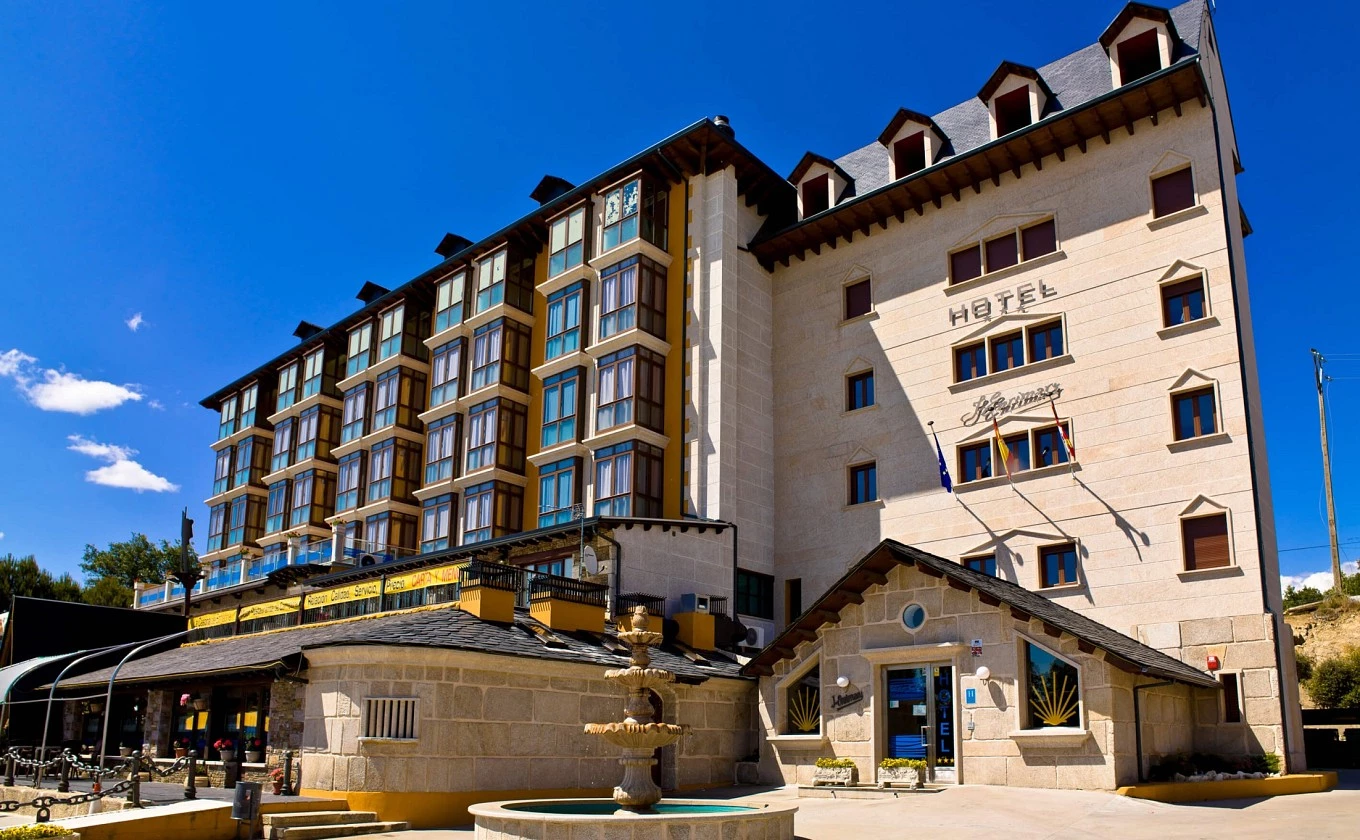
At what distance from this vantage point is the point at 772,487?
37.4 m

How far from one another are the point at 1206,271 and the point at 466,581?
803 inches

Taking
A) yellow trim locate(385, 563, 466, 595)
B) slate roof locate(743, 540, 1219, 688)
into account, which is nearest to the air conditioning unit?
slate roof locate(743, 540, 1219, 688)

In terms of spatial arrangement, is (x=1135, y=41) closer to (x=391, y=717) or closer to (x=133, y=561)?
(x=391, y=717)

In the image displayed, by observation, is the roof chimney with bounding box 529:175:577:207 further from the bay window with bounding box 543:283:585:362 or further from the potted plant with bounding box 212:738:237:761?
the potted plant with bounding box 212:738:237:761

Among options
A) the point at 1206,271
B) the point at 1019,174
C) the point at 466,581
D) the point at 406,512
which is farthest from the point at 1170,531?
the point at 406,512

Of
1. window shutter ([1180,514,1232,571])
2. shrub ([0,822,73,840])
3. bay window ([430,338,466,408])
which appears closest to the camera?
shrub ([0,822,73,840])

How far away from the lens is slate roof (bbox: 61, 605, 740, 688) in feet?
73.4

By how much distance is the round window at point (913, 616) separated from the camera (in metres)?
24.2

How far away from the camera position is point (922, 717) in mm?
23906

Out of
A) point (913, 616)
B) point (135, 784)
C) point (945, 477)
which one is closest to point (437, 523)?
point (945, 477)

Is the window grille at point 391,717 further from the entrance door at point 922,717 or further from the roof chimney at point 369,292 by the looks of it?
the roof chimney at point 369,292

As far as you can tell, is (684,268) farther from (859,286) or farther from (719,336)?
(859,286)

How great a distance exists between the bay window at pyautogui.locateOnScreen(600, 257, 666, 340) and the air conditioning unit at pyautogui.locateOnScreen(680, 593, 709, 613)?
10.2 m

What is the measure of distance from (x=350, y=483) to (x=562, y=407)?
15.4m
